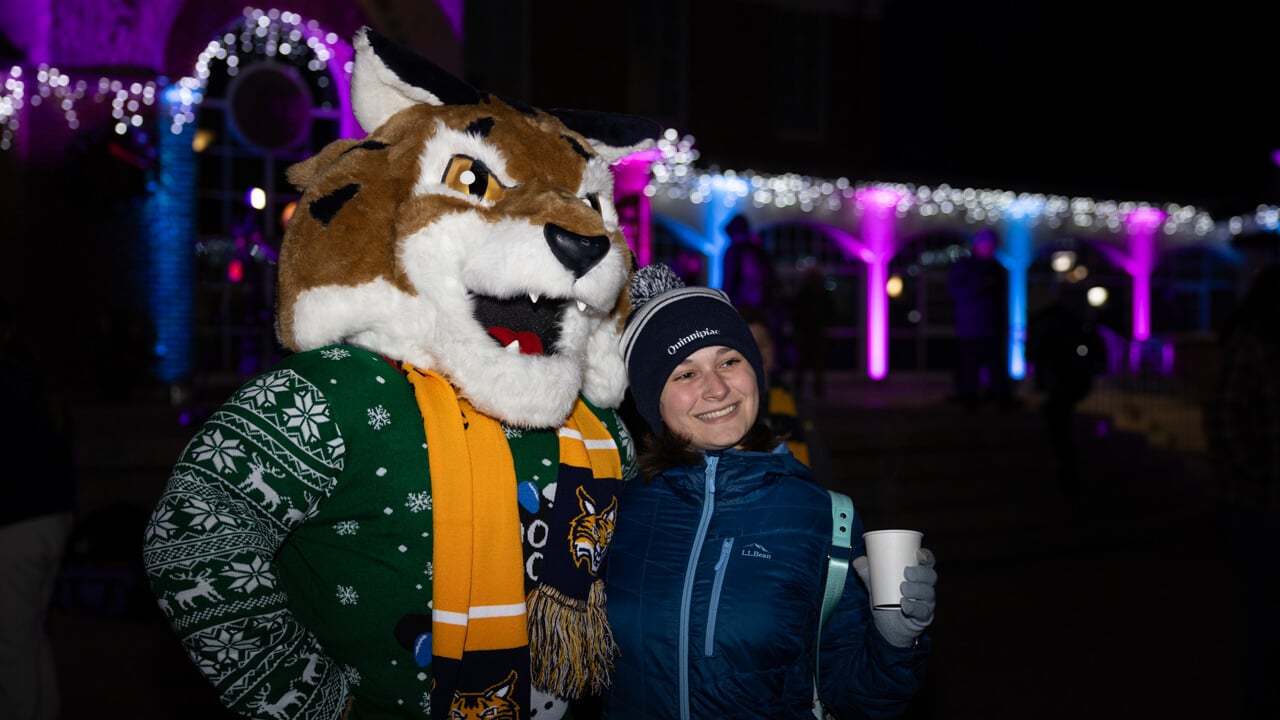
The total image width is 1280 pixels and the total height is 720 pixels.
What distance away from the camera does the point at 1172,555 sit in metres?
8.08

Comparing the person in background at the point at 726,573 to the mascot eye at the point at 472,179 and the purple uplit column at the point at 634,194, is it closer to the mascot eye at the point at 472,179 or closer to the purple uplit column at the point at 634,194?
the mascot eye at the point at 472,179

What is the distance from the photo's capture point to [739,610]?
1855mm

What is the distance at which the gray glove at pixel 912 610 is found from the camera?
167 cm

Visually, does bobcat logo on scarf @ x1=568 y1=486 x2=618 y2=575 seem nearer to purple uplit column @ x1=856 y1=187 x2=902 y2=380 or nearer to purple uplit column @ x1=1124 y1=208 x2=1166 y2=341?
purple uplit column @ x1=856 y1=187 x2=902 y2=380

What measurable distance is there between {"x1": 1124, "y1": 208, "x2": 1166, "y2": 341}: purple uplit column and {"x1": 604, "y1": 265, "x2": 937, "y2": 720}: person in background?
61.4 ft

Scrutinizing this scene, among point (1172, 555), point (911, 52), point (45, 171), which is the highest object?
point (911, 52)

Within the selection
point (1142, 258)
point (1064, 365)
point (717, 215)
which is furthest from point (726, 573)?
point (1142, 258)

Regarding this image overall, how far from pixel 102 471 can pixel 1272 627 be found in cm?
731

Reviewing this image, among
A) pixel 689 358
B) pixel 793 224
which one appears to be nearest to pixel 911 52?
pixel 793 224

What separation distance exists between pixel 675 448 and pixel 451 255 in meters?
0.71

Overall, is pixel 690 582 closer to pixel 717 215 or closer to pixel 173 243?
pixel 173 243

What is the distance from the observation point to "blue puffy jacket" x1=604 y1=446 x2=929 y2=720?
1842 millimetres

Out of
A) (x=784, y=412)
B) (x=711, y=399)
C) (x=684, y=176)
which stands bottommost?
(x=784, y=412)

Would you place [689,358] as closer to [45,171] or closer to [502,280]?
[502,280]
